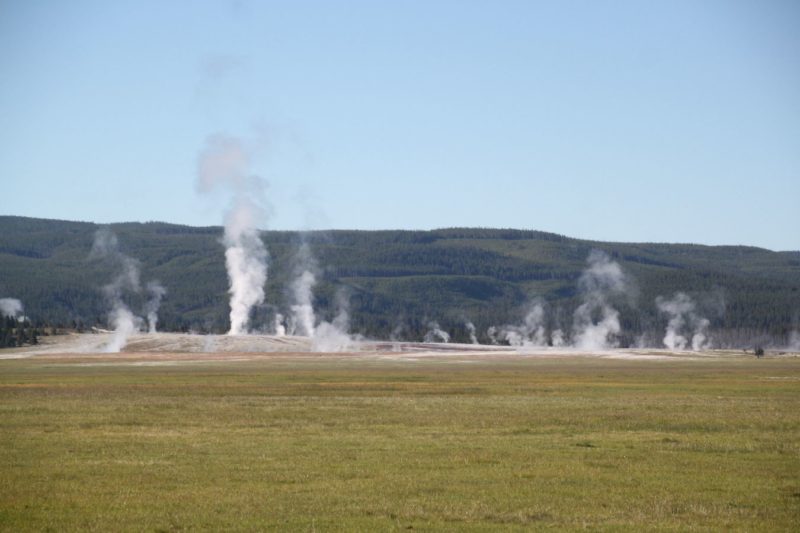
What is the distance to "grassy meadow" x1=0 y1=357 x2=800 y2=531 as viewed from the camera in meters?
20.7

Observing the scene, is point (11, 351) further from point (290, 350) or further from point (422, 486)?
point (422, 486)

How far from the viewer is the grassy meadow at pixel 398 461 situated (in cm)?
2072

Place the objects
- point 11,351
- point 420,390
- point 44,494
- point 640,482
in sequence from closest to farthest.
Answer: point 44,494 → point 640,482 → point 420,390 → point 11,351

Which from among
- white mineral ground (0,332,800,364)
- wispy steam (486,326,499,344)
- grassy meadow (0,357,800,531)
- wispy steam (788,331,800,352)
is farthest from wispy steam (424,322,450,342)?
grassy meadow (0,357,800,531)

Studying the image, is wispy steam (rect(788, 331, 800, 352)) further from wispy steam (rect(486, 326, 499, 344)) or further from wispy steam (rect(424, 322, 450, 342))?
wispy steam (rect(424, 322, 450, 342))

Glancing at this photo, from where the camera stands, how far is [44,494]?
22922mm

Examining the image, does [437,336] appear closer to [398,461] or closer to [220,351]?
[220,351]

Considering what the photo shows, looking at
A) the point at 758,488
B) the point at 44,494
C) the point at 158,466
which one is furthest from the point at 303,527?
the point at 758,488

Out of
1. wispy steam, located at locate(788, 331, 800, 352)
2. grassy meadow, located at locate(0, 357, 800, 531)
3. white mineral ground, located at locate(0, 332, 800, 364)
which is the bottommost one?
grassy meadow, located at locate(0, 357, 800, 531)

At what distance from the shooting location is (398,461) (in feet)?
90.4

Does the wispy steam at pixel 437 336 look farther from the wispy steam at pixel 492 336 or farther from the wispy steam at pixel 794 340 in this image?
the wispy steam at pixel 794 340

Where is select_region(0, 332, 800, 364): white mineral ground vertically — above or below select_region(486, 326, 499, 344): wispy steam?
below

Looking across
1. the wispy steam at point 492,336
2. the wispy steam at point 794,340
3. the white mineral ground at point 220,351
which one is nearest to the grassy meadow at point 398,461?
the white mineral ground at point 220,351

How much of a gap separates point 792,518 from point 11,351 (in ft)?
391
